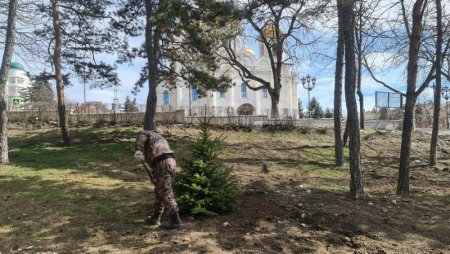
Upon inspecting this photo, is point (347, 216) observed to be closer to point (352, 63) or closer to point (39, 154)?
point (352, 63)

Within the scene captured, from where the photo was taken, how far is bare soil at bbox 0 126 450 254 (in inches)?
215

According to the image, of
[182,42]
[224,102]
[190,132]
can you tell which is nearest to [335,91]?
[182,42]

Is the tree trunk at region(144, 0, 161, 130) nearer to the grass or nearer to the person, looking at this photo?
the grass

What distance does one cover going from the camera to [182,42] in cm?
1530

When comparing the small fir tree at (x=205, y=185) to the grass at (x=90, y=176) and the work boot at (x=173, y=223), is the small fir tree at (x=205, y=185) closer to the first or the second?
the work boot at (x=173, y=223)

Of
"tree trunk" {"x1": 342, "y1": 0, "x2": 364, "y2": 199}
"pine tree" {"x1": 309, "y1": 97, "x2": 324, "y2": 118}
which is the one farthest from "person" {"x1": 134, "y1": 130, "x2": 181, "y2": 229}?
"pine tree" {"x1": 309, "y1": 97, "x2": 324, "y2": 118}

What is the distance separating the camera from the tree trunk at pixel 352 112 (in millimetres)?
8148

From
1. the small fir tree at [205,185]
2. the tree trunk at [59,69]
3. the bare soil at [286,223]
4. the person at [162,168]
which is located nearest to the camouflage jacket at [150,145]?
the person at [162,168]

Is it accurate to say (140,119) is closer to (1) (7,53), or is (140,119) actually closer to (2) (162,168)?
(1) (7,53)

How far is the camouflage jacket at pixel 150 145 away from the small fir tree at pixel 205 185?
73 centimetres

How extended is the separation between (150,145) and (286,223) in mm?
2446

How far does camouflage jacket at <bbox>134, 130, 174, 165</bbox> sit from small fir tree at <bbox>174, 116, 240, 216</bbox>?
28.9 inches

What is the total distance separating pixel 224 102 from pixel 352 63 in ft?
166

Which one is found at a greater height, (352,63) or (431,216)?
(352,63)
